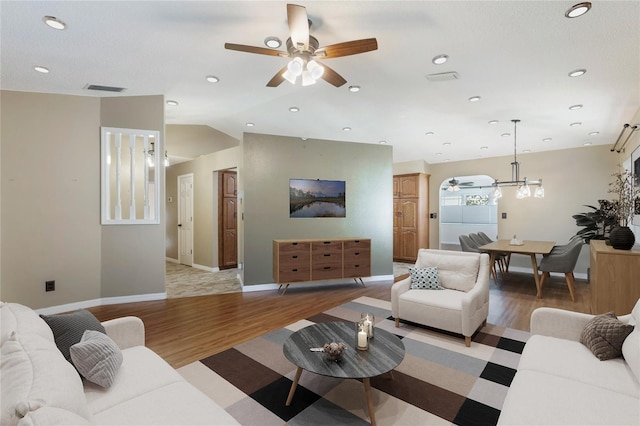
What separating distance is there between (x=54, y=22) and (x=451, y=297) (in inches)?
171

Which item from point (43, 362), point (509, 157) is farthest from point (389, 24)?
point (509, 157)

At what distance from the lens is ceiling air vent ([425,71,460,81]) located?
3.08 metres

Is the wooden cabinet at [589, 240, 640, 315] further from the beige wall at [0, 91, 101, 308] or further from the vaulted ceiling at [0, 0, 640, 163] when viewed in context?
the beige wall at [0, 91, 101, 308]

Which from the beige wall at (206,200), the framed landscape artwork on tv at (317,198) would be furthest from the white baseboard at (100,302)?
the framed landscape artwork on tv at (317,198)

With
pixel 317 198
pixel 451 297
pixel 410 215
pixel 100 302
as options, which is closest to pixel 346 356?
pixel 451 297

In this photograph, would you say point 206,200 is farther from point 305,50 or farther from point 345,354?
point 345,354

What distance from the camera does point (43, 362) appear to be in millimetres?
A: 1146

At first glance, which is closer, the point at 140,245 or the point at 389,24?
the point at 389,24

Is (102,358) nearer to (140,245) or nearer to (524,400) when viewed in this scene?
(524,400)

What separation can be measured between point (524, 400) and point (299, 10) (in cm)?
252

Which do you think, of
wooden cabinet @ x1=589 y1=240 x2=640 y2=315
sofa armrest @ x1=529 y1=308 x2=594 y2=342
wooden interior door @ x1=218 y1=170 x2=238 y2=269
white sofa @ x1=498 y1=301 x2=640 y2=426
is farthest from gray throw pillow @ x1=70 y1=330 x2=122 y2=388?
wooden interior door @ x1=218 y1=170 x2=238 y2=269

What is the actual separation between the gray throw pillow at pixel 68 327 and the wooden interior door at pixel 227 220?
487 cm

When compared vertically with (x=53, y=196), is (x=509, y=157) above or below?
above

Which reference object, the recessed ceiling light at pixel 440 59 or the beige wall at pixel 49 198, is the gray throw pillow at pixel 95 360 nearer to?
the beige wall at pixel 49 198
